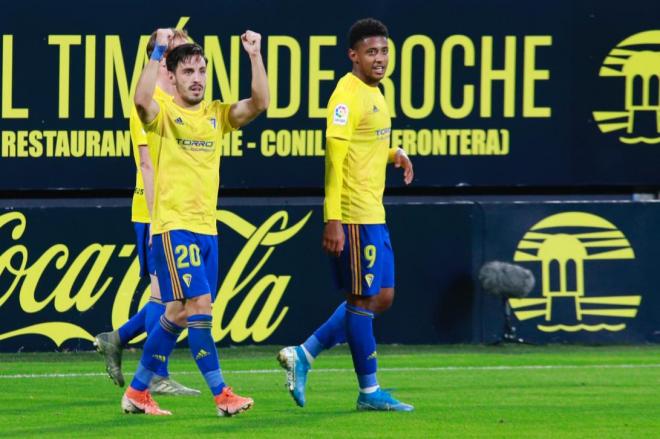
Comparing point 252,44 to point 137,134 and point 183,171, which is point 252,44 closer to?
point 183,171

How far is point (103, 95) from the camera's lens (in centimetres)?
1295

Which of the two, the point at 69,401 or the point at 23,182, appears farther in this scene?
the point at 23,182

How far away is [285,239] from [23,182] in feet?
7.14

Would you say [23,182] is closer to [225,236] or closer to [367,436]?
[225,236]

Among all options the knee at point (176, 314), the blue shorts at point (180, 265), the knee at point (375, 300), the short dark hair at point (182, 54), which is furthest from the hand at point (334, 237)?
the short dark hair at point (182, 54)

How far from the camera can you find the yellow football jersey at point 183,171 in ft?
27.1

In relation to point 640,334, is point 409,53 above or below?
above

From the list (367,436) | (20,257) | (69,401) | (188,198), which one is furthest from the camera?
(20,257)

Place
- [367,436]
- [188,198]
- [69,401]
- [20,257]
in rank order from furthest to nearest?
1. [20,257]
2. [69,401]
3. [188,198]
4. [367,436]

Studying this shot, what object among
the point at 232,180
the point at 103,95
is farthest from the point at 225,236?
the point at 103,95

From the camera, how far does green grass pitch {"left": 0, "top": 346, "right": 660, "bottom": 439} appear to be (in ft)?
25.8

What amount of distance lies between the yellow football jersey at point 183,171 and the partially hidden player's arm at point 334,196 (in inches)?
24.3

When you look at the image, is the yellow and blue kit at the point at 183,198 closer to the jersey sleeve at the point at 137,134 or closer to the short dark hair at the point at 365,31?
the short dark hair at the point at 365,31

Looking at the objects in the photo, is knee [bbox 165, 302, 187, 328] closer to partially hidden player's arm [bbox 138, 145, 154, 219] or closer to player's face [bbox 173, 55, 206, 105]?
partially hidden player's arm [bbox 138, 145, 154, 219]
